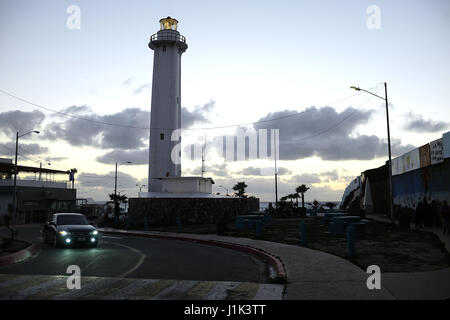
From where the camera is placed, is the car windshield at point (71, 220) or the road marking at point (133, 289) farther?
the car windshield at point (71, 220)

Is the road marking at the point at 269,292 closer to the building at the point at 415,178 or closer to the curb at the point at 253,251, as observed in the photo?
the curb at the point at 253,251

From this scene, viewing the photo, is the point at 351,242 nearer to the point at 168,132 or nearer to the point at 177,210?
the point at 177,210

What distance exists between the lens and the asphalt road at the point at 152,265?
1045cm

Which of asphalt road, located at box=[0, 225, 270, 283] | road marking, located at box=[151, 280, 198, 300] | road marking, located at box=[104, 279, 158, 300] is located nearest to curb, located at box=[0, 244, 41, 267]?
asphalt road, located at box=[0, 225, 270, 283]

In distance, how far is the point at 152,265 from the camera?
12.1m

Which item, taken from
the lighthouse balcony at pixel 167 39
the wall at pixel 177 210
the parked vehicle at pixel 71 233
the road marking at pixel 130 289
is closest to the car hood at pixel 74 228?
the parked vehicle at pixel 71 233

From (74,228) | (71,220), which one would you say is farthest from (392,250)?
(71,220)

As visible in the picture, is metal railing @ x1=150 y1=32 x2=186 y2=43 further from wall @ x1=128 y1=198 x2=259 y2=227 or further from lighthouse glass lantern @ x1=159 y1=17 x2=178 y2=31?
wall @ x1=128 y1=198 x2=259 y2=227

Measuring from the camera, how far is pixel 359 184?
4838 centimetres

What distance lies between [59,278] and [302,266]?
6266mm

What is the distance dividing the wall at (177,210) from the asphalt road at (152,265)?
18062 millimetres

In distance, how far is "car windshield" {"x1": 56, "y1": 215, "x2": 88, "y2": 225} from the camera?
18281 mm

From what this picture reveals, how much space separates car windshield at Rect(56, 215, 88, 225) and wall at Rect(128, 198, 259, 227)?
15.7m
